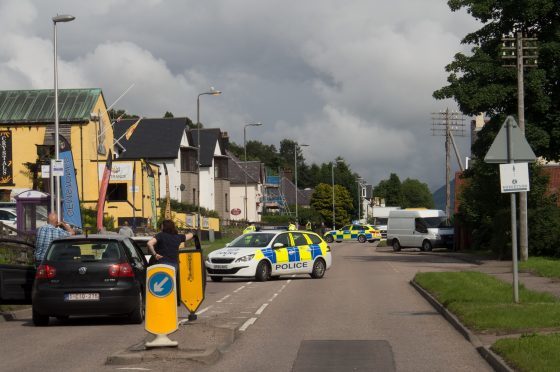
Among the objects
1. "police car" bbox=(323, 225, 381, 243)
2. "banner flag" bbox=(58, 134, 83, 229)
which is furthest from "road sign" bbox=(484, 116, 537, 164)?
"police car" bbox=(323, 225, 381, 243)

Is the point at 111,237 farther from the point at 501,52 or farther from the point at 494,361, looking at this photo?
the point at 501,52

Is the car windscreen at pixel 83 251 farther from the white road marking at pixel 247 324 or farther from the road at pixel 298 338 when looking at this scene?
the white road marking at pixel 247 324

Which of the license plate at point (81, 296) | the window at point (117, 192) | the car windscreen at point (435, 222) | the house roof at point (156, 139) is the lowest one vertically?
the license plate at point (81, 296)

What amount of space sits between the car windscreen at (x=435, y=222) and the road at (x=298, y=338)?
1301 inches

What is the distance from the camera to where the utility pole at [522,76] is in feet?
109

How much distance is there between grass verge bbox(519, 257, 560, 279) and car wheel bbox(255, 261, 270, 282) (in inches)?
305

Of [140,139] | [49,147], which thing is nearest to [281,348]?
[49,147]

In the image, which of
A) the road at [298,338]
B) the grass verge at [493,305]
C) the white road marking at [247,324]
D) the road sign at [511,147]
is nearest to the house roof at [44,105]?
the road at [298,338]

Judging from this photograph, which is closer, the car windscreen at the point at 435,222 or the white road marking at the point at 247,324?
the white road marking at the point at 247,324

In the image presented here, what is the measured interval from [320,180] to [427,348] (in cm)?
17559

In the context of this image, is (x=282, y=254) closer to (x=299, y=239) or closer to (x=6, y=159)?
(x=299, y=239)

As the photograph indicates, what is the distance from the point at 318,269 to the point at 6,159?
31.5 meters

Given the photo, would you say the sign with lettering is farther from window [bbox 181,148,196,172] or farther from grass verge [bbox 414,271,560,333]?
grass verge [bbox 414,271,560,333]

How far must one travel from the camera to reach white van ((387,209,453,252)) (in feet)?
179
